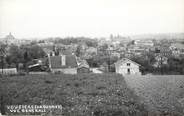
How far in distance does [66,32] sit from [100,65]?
81 cm

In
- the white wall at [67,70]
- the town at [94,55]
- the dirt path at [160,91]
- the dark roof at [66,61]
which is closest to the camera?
the dirt path at [160,91]

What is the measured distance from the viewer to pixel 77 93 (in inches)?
157

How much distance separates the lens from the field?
360 centimetres

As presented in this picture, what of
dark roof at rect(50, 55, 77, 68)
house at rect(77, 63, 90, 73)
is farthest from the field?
dark roof at rect(50, 55, 77, 68)

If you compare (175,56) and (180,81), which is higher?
(175,56)

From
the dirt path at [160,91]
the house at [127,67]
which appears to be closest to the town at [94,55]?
the house at [127,67]

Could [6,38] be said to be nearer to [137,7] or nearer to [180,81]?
[137,7]

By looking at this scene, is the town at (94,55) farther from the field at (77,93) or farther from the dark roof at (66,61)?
the field at (77,93)

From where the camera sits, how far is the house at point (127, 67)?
3949 mm

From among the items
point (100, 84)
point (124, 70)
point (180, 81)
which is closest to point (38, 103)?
point (100, 84)

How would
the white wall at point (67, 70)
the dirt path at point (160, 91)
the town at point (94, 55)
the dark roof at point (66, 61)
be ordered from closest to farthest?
the dirt path at point (160, 91) → the town at point (94, 55) → the dark roof at point (66, 61) → the white wall at point (67, 70)

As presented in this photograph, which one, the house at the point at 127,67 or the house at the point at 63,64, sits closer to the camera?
the house at the point at 127,67

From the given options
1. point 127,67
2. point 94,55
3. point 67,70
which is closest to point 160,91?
point 127,67

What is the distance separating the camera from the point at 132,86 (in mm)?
4137
